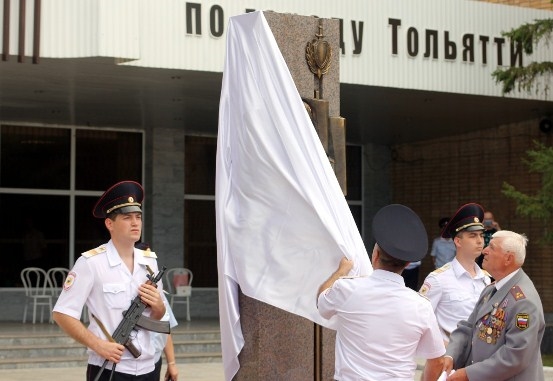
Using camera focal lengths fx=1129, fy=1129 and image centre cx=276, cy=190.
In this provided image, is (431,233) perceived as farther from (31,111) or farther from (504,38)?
(31,111)

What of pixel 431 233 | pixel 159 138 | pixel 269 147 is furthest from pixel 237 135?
pixel 431 233

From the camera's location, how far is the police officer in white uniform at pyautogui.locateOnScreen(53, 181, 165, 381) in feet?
18.1

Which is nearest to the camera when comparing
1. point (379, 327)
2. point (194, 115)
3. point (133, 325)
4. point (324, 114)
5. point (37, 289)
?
point (379, 327)

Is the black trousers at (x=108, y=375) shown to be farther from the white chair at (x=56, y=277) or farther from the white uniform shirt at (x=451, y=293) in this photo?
the white chair at (x=56, y=277)

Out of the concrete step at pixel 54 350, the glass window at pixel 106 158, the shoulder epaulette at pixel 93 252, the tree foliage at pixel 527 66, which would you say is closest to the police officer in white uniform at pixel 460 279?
the shoulder epaulette at pixel 93 252

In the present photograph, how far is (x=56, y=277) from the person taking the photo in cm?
1886

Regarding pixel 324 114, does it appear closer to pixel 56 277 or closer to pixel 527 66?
pixel 527 66

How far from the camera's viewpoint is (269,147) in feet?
18.8

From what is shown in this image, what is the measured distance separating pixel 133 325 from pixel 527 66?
1091cm

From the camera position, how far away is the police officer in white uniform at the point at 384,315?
4684mm

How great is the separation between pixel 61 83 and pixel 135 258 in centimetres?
995

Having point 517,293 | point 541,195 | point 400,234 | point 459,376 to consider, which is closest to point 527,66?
point 541,195

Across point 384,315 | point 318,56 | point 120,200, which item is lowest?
point 384,315

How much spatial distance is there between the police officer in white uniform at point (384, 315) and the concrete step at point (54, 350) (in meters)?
9.57
